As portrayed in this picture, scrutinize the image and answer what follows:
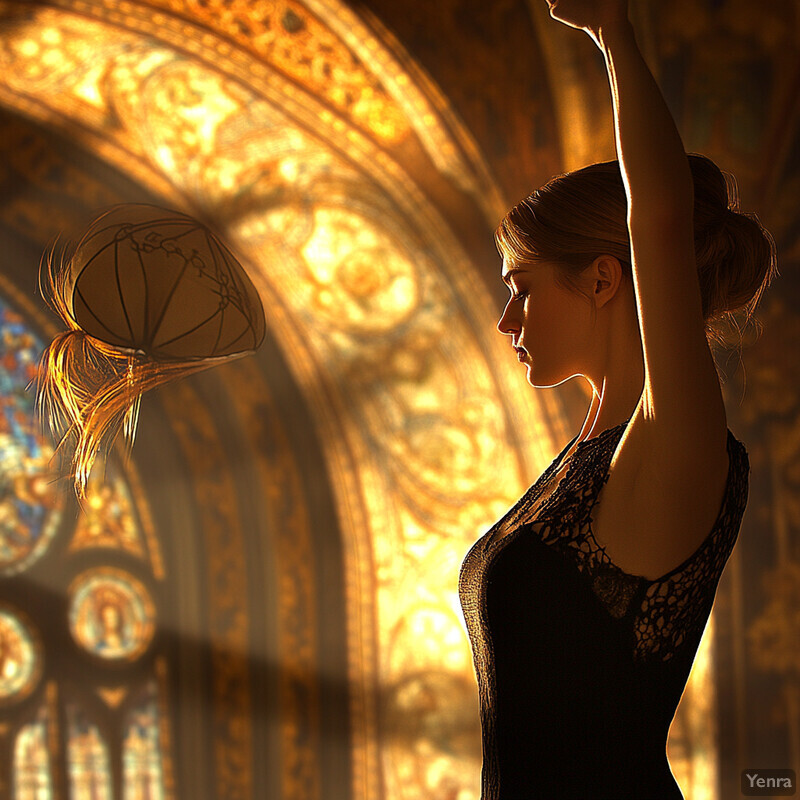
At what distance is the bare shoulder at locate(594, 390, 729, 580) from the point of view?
909 millimetres

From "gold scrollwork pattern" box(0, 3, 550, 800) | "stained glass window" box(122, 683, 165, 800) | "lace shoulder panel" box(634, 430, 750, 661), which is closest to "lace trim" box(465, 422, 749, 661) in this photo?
"lace shoulder panel" box(634, 430, 750, 661)

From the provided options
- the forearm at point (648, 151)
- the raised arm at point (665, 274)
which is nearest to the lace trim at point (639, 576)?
the raised arm at point (665, 274)

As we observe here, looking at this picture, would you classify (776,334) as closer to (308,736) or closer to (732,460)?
(732,460)

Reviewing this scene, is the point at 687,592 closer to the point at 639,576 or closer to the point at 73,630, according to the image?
the point at 639,576

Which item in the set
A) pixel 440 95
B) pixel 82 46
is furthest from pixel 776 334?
pixel 82 46

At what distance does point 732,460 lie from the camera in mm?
1023

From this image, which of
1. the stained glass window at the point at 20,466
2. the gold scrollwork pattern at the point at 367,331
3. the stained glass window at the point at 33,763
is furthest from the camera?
the stained glass window at the point at 20,466

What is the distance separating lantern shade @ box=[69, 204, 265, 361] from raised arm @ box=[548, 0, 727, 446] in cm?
51

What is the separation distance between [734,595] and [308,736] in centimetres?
274

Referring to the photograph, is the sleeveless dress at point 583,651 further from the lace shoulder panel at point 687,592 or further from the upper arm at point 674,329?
the upper arm at point 674,329

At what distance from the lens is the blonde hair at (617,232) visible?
107 centimetres

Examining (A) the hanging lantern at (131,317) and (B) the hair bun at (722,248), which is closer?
(B) the hair bun at (722,248)

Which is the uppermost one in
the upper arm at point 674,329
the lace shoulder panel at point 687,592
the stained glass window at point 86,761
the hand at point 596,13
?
the hand at point 596,13

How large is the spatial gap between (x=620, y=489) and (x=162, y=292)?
0.57 metres
